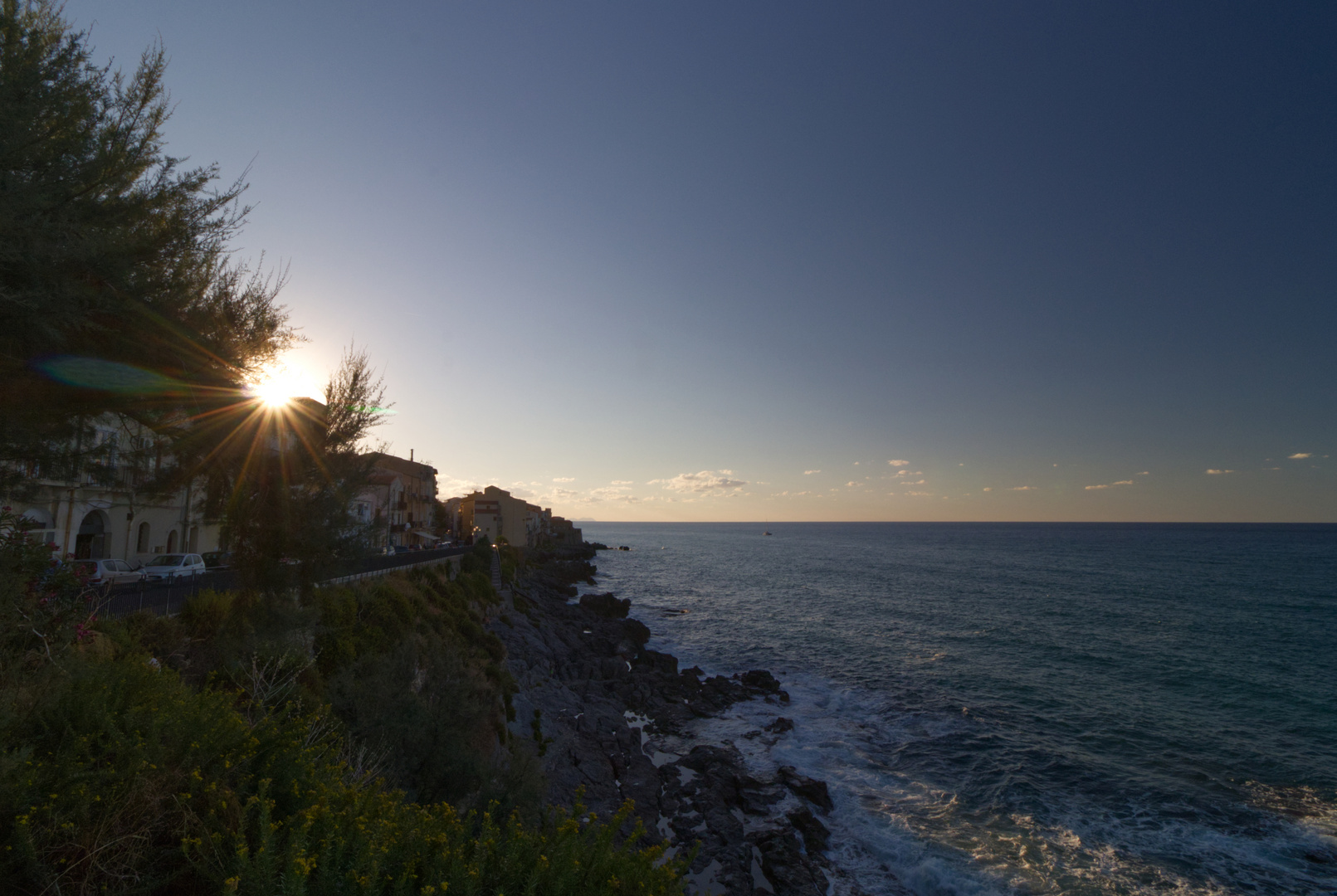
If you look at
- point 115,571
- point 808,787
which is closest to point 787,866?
point 808,787

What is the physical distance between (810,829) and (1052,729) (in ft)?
44.7

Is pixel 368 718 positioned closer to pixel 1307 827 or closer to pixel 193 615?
pixel 193 615

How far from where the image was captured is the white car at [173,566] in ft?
72.8

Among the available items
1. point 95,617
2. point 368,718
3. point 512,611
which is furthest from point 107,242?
point 512,611

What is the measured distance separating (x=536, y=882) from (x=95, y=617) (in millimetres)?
9485

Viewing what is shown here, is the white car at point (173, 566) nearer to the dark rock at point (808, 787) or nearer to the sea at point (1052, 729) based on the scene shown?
the sea at point (1052, 729)

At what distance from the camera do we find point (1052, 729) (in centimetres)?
2403

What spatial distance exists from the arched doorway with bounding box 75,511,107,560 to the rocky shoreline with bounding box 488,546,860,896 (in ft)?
52.8

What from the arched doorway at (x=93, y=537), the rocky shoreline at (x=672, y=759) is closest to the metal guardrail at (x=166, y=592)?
the rocky shoreline at (x=672, y=759)

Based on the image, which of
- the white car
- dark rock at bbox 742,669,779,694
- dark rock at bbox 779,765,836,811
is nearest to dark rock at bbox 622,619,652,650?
dark rock at bbox 742,669,779,694

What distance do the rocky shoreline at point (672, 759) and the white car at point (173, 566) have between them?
12148 millimetres

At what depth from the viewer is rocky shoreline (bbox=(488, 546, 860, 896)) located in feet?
49.4

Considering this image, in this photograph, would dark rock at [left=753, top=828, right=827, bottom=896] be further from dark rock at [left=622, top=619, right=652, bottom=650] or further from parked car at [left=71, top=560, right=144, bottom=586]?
dark rock at [left=622, top=619, right=652, bottom=650]

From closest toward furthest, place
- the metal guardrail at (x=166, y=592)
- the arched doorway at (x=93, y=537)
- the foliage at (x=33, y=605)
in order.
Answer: the foliage at (x=33, y=605), the metal guardrail at (x=166, y=592), the arched doorway at (x=93, y=537)
